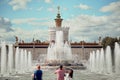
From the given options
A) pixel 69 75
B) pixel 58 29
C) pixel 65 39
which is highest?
pixel 58 29

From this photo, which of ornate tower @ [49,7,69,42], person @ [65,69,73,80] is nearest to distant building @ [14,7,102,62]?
ornate tower @ [49,7,69,42]

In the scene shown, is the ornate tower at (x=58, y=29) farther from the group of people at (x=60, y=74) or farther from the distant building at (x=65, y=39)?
the group of people at (x=60, y=74)

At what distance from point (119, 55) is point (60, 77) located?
20977mm

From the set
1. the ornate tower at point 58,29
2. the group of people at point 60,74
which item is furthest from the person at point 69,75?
the ornate tower at point 58,29

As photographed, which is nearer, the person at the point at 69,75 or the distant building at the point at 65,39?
the person at the point at 69,75

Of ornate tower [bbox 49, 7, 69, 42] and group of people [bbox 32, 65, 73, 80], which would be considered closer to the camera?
group of people [bbox 32, 65, 73, 80]

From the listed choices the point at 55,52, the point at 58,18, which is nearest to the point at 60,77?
the point at 55,52

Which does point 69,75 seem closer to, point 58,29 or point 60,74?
point 60,74

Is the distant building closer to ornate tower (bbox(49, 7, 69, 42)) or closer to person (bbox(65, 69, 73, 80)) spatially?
ornate tower (bbox(49, 7, 69, 42))

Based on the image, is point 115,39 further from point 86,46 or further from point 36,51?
point 36,51

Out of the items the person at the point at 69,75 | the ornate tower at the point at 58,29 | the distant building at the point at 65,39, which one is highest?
the ornate tower at the point at 58,29

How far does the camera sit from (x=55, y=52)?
139ft

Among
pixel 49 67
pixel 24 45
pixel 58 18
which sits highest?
pixel 58 18

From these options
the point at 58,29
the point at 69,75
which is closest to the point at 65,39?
the point at 58,29
